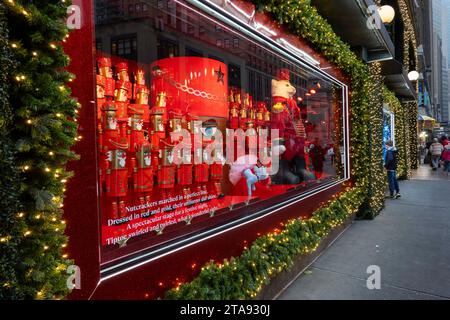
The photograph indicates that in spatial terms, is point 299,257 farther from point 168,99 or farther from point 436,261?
point 168,99

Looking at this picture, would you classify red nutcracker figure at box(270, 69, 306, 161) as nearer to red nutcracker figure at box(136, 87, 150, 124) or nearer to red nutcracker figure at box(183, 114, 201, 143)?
red nutcracker figure at box(183, 114, 201, 143)

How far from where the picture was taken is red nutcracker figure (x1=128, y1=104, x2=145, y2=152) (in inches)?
140

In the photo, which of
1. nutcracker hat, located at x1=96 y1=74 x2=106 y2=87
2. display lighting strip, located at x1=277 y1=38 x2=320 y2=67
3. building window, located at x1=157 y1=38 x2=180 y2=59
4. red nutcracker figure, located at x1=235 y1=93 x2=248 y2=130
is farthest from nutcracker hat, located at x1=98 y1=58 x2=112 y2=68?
red nutcracker figure, located at x1=235 y1=93 x2=248 y2=130

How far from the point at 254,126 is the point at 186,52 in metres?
1.83

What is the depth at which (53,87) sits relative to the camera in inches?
68.6

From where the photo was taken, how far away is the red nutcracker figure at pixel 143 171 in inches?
139

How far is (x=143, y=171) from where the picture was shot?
3.59 metres

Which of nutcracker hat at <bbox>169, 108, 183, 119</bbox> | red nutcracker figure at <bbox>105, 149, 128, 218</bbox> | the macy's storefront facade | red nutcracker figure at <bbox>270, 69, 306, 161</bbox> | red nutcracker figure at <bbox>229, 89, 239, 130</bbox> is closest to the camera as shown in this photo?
the macy's storefront facade

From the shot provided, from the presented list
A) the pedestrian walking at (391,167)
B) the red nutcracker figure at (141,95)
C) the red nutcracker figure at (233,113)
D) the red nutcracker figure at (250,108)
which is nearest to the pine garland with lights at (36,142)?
the red nutcracker figure at (141,95)

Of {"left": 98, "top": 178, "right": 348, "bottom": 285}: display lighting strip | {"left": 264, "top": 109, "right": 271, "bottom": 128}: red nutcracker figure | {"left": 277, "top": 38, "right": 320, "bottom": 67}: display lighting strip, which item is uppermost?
{"left": 277, "top": 38, "right": 320, "bottom": 67}: display lighting strip

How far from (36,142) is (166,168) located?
226cm

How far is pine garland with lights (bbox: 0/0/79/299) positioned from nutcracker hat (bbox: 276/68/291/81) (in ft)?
16.2

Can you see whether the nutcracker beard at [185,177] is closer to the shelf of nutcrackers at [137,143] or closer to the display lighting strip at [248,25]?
the shelf of nutcrackers at [137,143]
